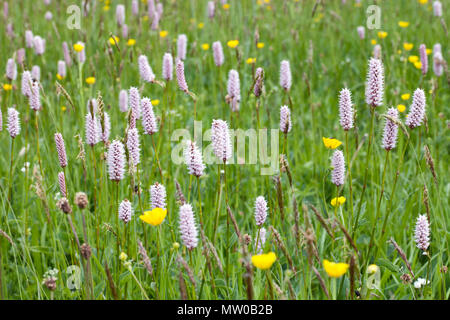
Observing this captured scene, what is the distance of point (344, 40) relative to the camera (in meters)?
4.82

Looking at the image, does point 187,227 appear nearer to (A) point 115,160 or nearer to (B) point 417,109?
(A) point 115,160

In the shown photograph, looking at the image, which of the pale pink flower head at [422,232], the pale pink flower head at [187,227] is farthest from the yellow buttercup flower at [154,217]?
the pale pink flower head at [422,232]

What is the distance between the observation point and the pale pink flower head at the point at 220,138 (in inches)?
62.3

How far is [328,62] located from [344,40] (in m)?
0.60

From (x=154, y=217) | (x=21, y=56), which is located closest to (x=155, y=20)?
(x=21, y=56)

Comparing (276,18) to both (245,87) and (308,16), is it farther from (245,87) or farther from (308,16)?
(245,87)

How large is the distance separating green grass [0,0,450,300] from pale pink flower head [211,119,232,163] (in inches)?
5.7

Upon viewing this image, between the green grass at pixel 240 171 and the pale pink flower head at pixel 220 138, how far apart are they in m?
0.14

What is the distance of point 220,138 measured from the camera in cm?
160

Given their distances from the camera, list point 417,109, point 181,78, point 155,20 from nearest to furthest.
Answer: point 417,109 → point 181,78 → point 155,20

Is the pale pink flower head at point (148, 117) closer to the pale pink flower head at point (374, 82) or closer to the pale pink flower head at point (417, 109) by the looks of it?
the pale pink flower head at point (374, 82)

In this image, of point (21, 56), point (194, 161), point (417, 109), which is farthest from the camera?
point (21, 56)

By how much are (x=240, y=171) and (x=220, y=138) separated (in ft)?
3.57

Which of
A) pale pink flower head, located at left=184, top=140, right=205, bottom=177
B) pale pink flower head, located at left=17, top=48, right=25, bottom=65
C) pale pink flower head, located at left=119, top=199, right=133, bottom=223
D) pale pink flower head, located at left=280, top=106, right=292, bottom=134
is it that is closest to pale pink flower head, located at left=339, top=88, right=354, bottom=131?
pale pink flower head, located at left=280, top=106, right=292, bottom=134
